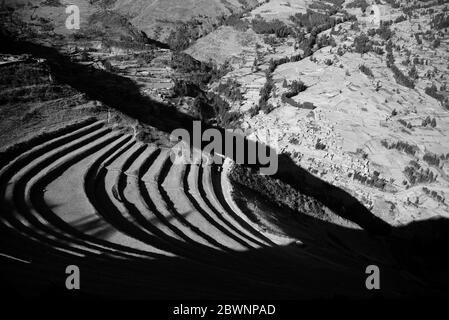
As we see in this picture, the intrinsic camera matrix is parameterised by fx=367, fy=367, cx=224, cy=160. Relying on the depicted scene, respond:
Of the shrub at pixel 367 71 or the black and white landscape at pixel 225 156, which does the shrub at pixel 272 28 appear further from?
the shrub at pixel 367 71

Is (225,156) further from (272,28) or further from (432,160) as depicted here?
(272,28)

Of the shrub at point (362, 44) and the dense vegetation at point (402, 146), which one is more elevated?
the shrub at point (362, 44)

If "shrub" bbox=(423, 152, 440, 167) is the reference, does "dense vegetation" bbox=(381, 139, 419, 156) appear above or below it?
above

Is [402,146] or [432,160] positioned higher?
[402,146]

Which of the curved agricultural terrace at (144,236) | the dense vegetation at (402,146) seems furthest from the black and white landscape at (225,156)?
the dense vegetation at (402,146)

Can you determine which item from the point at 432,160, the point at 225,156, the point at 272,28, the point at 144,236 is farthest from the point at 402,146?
the point at 272,28

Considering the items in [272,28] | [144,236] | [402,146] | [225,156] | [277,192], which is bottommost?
[277,192]

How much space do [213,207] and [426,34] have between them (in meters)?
34.4

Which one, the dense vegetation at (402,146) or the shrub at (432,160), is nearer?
the shrub at (432,160)

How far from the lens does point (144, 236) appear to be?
11.6 metres

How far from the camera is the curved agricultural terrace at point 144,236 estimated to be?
9566 mm

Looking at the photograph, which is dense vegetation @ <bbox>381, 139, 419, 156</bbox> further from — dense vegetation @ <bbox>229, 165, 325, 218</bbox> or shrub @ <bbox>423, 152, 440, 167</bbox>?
dense vegetation @ <bbox>229, 165, 325, 218</bbox>

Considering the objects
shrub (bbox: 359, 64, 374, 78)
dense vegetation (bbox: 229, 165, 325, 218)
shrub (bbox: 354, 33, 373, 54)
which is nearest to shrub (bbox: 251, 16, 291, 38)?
shrub (bbox: 354, 33, 373, 54)

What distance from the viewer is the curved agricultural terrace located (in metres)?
9.57
